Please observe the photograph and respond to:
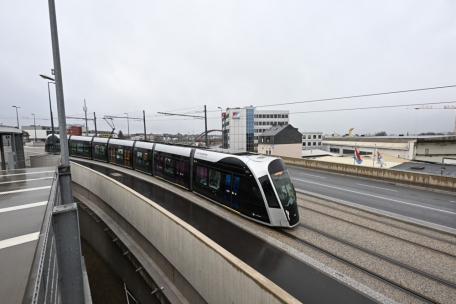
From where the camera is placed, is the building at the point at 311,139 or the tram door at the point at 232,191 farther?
the building at the point at 311,139

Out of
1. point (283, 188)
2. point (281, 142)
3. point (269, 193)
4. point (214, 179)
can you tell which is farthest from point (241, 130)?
point (269, 193)

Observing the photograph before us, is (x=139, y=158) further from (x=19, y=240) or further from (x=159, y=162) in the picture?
(x=19, y=240)

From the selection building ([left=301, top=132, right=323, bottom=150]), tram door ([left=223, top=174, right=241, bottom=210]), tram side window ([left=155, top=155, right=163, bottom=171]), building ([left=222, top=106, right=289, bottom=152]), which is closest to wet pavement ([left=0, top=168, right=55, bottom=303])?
tram door ([left=223, top=174, right=241, bottom=210])

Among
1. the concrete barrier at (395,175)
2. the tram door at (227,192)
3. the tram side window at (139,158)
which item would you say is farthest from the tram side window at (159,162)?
the concrete barrier at (395,175)

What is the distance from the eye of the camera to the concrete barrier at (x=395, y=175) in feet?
48.5

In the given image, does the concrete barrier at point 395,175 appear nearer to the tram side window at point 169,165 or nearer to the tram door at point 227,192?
the tram door at point 227,192

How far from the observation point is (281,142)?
43375mm

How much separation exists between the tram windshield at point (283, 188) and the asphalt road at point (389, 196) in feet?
19.5

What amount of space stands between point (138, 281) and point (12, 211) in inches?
262

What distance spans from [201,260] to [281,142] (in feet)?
131

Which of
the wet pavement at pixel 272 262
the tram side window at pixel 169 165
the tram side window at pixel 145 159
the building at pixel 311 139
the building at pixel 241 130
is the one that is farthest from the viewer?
the building at pixel 311 139

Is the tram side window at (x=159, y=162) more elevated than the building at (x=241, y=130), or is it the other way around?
the building at (x=241, y=130)

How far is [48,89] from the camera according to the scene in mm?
21625

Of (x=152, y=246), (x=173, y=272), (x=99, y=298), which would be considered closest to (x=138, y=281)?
(x=152, y=246)
